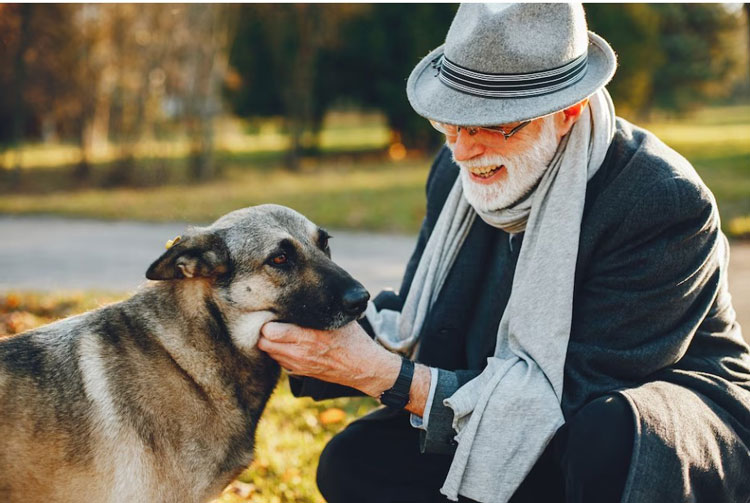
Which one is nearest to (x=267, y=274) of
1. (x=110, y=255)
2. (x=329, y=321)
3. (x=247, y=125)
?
(x=329, y=321)

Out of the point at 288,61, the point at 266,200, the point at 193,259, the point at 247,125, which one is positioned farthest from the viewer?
the point at 247,125

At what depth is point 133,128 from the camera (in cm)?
1686

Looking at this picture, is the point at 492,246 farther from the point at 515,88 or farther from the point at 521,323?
the point at 515,88

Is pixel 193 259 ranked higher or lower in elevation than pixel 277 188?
higher

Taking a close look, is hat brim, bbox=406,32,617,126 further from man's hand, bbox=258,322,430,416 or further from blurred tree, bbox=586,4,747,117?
blurred tree, bbox=586,4,747,117

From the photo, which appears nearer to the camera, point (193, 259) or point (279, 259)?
point (193, 259)

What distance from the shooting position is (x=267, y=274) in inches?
123

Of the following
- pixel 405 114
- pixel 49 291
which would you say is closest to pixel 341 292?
pixel 49 291

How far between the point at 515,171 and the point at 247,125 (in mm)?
26749

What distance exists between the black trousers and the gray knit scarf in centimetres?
15

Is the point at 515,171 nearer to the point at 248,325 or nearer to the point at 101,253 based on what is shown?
the point at 248,325

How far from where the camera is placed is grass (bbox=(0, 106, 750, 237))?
12.4 m

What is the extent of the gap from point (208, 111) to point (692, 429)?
16.7 meters

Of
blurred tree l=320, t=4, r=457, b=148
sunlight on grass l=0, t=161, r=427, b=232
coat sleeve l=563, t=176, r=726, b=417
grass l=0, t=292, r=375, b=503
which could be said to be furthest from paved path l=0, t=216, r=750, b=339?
blurred tree l=320, t=4, r=457, b=148
